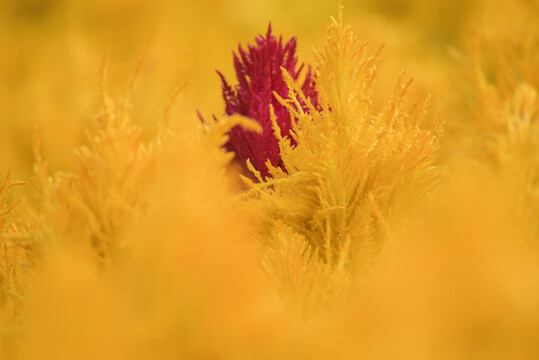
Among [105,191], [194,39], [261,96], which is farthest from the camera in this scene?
[194,39]

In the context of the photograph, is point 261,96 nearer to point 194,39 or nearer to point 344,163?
point 344,163

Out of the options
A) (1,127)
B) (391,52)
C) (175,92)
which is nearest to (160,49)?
(175,92)

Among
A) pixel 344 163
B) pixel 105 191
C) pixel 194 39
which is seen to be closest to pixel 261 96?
pixel 344 163

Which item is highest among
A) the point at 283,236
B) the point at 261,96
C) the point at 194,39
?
the point at 194,39

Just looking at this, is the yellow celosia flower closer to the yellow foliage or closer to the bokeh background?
the yellow foliage

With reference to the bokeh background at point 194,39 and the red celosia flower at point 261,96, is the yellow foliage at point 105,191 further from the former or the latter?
the bokeh background at point 194,39

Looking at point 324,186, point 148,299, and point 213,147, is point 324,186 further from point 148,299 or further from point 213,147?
point 148,299

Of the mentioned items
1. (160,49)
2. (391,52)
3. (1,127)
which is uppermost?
(1,127)
